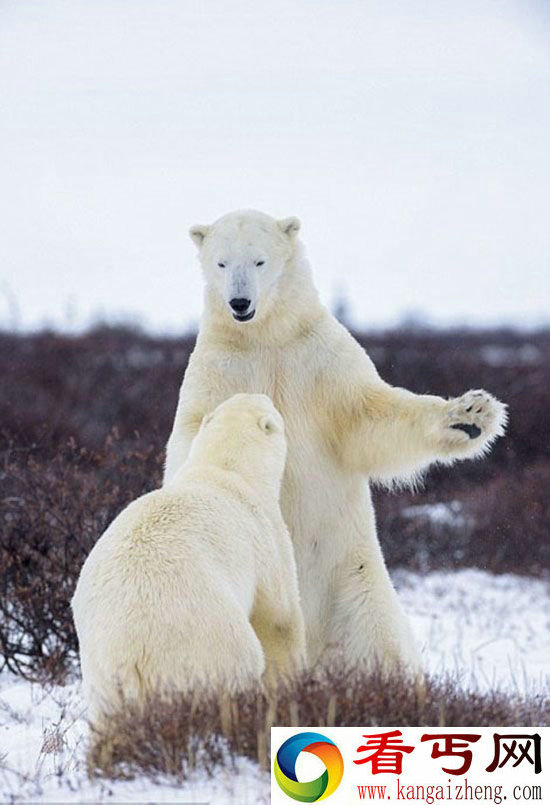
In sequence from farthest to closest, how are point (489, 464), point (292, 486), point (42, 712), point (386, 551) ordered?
point (489, 464) < point (386, 551) < point (42, 712) < point (292, 486)

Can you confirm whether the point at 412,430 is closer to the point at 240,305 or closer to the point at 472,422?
the point at 472,422

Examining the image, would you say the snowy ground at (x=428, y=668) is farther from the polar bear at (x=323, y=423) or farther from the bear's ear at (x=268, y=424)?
the bear's ear at (x=268, y=424)

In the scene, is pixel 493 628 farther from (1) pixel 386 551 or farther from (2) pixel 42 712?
(2) pixel 42 712

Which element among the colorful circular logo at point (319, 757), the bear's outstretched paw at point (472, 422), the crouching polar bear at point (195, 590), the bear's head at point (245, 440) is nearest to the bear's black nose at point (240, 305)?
the bear's head at point (245, 440)

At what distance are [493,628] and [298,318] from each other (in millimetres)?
3110

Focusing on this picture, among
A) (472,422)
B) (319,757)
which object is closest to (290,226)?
(472,422)

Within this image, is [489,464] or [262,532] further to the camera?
[489,464]

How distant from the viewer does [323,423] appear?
156 inches

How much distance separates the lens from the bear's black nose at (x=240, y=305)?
3.81 metres

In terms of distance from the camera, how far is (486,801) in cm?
244

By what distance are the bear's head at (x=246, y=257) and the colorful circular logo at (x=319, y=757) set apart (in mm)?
1618

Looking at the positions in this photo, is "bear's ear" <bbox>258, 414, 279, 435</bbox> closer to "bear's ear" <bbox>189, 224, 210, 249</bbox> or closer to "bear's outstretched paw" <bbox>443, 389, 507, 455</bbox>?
"bear's outstretched paw" <bbox>443, 389, 507, 455</bbox>

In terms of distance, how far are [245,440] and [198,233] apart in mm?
1053

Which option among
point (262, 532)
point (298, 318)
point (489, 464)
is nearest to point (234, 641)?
point (262, 532)
